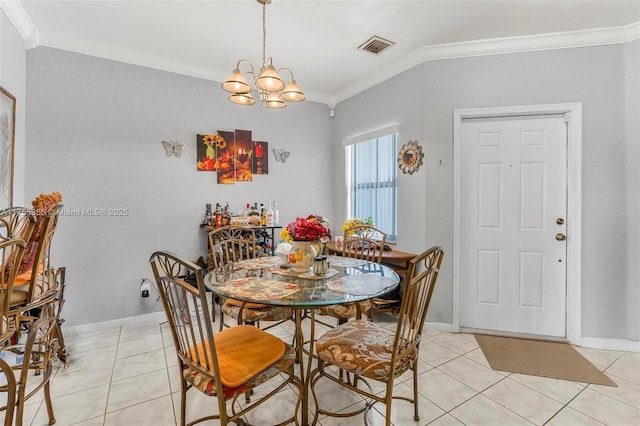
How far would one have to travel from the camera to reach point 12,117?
2430 millimetres

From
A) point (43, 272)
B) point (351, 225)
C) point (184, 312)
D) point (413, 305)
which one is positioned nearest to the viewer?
point (184, 312)

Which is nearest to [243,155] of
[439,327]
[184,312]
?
[184,312]

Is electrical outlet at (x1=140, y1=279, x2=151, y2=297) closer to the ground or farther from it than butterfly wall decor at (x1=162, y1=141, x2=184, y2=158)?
closer to the ground

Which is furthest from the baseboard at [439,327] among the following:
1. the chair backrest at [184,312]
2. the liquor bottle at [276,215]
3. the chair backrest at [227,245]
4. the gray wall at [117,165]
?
the gray wall at [117,165]

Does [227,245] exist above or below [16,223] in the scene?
below

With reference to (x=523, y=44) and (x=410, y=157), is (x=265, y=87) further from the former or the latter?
(x=523, y=44)

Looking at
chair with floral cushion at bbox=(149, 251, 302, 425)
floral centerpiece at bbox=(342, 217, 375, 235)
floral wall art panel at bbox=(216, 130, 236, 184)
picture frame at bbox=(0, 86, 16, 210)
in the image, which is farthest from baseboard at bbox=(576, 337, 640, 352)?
picture frame at bbox=(0, 86, 16, 210)

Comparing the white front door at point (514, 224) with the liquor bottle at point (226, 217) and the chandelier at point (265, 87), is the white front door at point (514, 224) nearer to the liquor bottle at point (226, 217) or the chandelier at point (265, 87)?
the chandelier at point (265, 87)

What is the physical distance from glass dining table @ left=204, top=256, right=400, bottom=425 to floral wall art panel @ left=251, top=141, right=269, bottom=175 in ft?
6.01

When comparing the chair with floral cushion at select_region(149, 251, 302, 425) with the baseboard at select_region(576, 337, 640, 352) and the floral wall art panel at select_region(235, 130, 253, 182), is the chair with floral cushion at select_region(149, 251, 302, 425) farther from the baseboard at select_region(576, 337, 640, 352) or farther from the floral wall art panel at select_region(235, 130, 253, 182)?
the baseboard at select_region(576, 337, 640, 352)

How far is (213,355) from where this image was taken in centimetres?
122

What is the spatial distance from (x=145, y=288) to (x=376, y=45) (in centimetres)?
346

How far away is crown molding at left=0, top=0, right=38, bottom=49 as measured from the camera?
2296 mm

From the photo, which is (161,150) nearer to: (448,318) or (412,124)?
(412,124)
